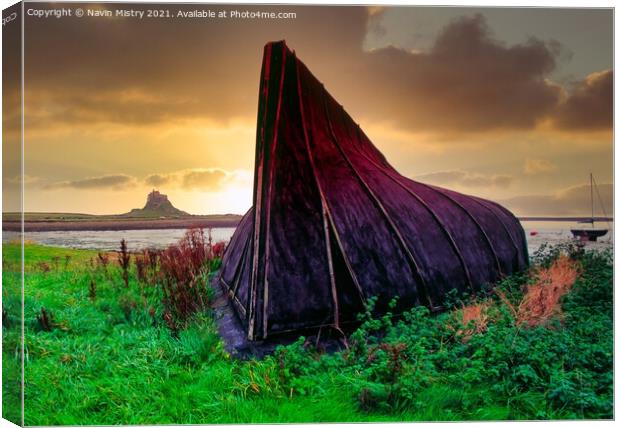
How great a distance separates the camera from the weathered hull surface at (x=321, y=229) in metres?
4.23

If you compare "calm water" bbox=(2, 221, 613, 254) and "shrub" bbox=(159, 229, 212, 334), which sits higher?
"calm water" bbox=(2, 221, 613, 254)

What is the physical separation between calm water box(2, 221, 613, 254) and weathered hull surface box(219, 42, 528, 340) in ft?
0.70

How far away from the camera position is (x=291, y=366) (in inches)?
164

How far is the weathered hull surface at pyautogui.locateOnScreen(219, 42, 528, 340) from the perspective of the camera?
13.9 ft

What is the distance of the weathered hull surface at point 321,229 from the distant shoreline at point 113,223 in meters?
0.27

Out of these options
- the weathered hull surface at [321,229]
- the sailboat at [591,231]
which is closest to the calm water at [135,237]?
the sailboat at [591,231]

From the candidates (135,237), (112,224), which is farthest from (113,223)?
(135,237)

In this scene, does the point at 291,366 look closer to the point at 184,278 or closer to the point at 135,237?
the point at 184,278

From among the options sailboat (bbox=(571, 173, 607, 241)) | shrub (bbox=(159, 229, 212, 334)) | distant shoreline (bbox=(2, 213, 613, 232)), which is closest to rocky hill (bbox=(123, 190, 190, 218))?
distant shoreline (bbox=(2, 213, 613, 232))

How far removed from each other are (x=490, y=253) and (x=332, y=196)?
1929 mm

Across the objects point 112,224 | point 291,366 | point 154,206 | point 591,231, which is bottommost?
point 291,366

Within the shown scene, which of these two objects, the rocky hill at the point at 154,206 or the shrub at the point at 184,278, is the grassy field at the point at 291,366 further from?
the rocky hill at the point at 154,206

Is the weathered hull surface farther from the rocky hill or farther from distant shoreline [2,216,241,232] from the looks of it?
the rocky hill

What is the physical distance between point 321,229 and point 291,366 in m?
0.98
